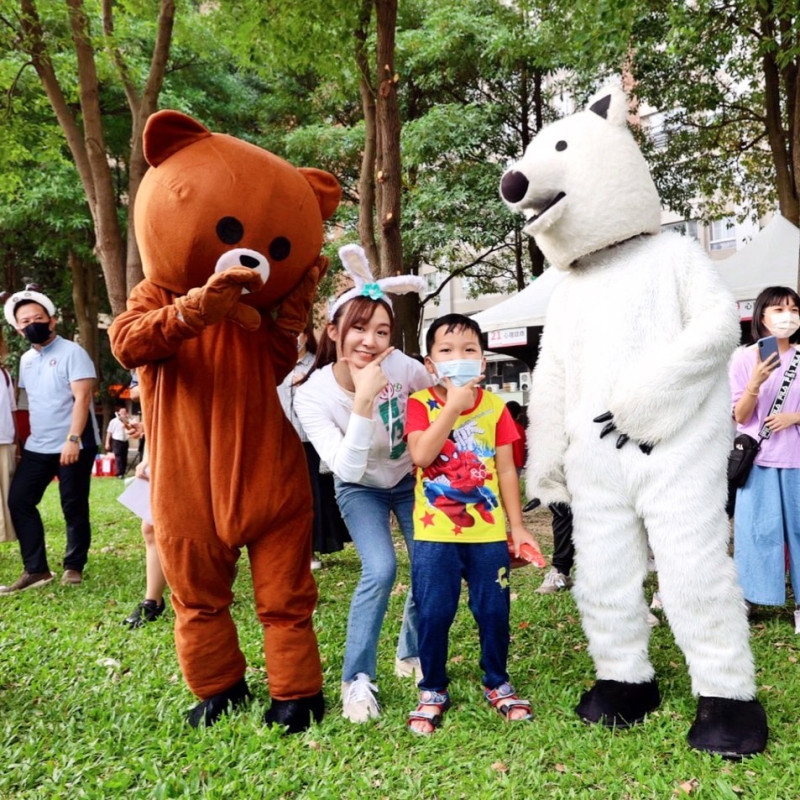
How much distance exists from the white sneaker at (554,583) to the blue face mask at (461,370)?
→ 8.77ft

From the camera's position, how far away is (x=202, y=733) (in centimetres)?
288

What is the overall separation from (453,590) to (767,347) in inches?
90.4

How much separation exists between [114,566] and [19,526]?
3.55 feet

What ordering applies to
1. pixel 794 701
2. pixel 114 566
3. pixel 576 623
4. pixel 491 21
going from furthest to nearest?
1. pixel 491 21
2. pixel 114 566
3. pixel 576 623
4. pixel 794 701

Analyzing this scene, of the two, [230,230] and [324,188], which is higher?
[324,188]

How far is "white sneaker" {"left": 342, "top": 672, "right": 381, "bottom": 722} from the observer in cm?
299

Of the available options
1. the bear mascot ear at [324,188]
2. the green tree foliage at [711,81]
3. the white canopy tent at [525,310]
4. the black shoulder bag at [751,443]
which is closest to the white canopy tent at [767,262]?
the green tree foliage at [711,81]

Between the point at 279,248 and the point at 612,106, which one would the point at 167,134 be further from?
the point at 612,106

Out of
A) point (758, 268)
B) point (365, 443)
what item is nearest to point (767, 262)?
point (758, 268)

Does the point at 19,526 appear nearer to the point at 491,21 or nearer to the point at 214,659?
the point at 214,659

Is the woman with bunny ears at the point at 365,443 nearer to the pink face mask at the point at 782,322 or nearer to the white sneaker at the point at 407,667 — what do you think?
the white sneaker at the point at 407,667

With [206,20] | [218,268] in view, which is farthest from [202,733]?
[206,20]

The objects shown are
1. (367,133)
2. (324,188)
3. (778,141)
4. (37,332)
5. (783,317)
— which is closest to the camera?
(324,188)

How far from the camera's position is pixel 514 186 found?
9.86 feet
